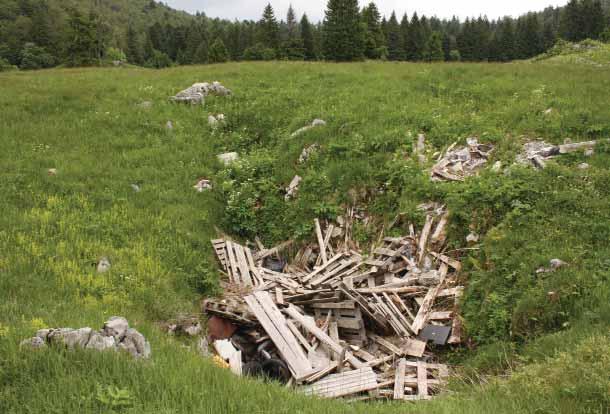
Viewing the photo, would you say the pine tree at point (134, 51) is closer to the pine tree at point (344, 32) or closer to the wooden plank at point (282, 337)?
the pine tree at point (344, 32)

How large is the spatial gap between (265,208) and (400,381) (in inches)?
284

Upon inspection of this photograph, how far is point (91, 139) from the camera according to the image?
16328mm

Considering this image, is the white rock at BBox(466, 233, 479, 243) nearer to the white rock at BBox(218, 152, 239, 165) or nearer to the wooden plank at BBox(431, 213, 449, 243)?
the wooden plank at BBox(431, 213, 449, 243)

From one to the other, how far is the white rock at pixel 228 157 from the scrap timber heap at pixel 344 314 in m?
4.62

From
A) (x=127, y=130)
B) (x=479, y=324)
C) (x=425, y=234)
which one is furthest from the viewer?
(x=127, y=130)

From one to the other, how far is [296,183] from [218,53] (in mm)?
64101

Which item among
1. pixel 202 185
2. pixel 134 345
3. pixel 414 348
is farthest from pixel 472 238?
pixel 202 185

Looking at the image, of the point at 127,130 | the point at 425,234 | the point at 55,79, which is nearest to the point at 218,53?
the point at 55,79

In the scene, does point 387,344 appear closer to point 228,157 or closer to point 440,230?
point 440,230

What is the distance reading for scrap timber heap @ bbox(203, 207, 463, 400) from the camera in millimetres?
7996

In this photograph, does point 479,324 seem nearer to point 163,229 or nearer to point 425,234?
point 425,234

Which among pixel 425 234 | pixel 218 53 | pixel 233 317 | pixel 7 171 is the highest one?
pixel 218 53

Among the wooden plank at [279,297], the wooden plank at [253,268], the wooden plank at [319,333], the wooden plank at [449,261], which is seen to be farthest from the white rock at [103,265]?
the wooden plank at [449,261]

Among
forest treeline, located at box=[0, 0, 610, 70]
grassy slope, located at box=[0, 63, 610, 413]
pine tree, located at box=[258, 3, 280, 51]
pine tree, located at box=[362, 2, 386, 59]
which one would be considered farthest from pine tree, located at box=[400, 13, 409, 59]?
grassy slope, located at box=[0, 63, 610, 413]
